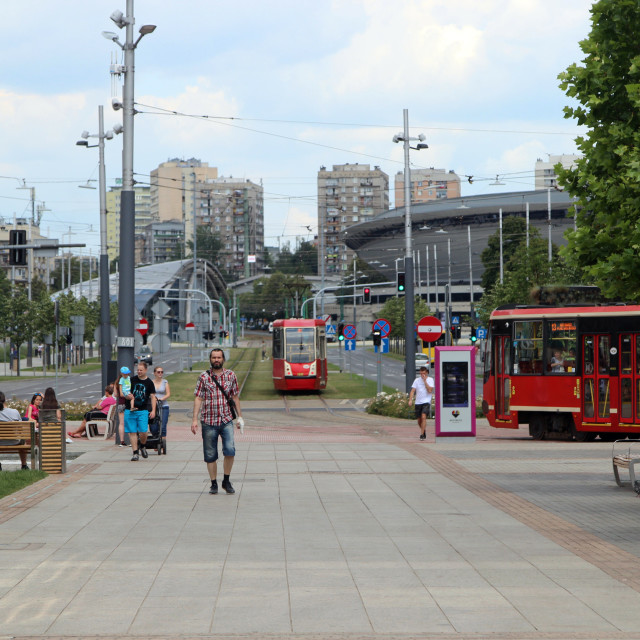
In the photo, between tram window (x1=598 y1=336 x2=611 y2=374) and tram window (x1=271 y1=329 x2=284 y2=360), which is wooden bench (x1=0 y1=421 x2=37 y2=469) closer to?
tram window (x1=598 y1=336 x2=611 y2=374)

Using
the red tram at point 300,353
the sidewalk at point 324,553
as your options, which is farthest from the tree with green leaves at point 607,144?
the red tram at point 300,353

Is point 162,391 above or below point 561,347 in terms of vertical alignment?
below

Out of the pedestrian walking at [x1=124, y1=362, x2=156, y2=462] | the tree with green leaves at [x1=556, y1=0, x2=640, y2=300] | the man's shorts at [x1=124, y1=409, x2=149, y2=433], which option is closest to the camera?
the tree with green leaves at [x1=556, y1=0, x2=640, y2=300]

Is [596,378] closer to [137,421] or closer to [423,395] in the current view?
[423,395]

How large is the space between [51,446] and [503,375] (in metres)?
12.9

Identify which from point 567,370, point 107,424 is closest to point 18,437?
point 107,424

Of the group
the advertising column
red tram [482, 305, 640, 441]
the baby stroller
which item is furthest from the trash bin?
red tram [482, 305, 640, 441]

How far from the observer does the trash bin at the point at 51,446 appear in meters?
16.6

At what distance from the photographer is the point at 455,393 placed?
2392 centimetres

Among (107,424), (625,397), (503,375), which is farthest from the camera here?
(503,375)

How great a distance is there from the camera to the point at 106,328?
1350 inches

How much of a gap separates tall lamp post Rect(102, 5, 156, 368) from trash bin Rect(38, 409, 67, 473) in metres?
6.34

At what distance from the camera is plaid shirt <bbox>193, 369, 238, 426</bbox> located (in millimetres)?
14031

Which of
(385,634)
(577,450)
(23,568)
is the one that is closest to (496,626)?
(385,634)
